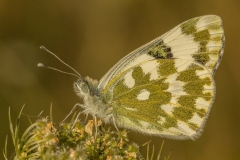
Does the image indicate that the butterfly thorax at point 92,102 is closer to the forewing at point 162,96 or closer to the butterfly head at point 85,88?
the butterfly head at point 85,88

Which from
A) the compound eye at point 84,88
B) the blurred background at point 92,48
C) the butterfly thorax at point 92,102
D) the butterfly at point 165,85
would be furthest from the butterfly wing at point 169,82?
the blurred background at point 92,48

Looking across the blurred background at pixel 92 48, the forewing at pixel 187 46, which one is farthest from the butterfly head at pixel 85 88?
the blurred background at pixel 92 48

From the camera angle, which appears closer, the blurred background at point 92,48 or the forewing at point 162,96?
the forewing at point 162,96

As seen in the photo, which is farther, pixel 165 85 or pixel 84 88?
pixel 165 85

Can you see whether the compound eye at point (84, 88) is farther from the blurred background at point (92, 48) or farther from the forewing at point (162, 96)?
the blurred background at point (92, 48)

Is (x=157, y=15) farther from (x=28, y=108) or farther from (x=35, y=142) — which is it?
(x=35, y=142)

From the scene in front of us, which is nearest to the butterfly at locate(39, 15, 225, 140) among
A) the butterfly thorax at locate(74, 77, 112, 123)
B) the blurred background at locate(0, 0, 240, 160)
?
the butterfly thorax at locate(74, 77, 112, 123)

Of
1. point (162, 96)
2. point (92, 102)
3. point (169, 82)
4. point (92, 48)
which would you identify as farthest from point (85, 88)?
point (92, 48)

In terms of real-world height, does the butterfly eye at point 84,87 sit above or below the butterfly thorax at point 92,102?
above

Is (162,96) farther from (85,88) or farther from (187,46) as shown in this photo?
(85,88)
